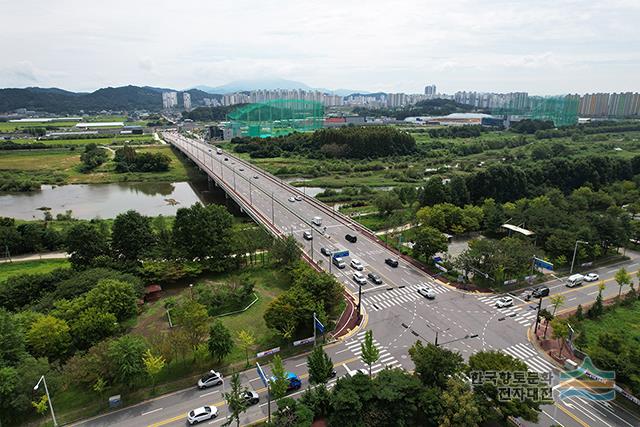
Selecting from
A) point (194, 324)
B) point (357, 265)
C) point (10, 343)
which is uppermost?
point (10, 343)

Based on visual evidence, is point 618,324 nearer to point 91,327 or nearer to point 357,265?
point 357,265

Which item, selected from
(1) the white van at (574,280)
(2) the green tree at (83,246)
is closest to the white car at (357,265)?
(1) the white van at (574,280)

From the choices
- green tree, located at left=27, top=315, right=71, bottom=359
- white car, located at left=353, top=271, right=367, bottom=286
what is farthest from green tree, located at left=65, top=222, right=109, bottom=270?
white car, located at left=353, top=271, right=367, bottom=286

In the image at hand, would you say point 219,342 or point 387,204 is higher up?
point 387,204

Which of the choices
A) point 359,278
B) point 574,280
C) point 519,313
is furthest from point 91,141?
point 574,280

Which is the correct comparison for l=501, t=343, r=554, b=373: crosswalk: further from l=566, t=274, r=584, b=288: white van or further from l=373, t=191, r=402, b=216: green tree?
l=373, t=191, r=402, b=216: green tree

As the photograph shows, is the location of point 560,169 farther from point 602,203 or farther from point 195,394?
point 195,394

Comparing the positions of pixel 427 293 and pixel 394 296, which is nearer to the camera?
pixel 427 293
